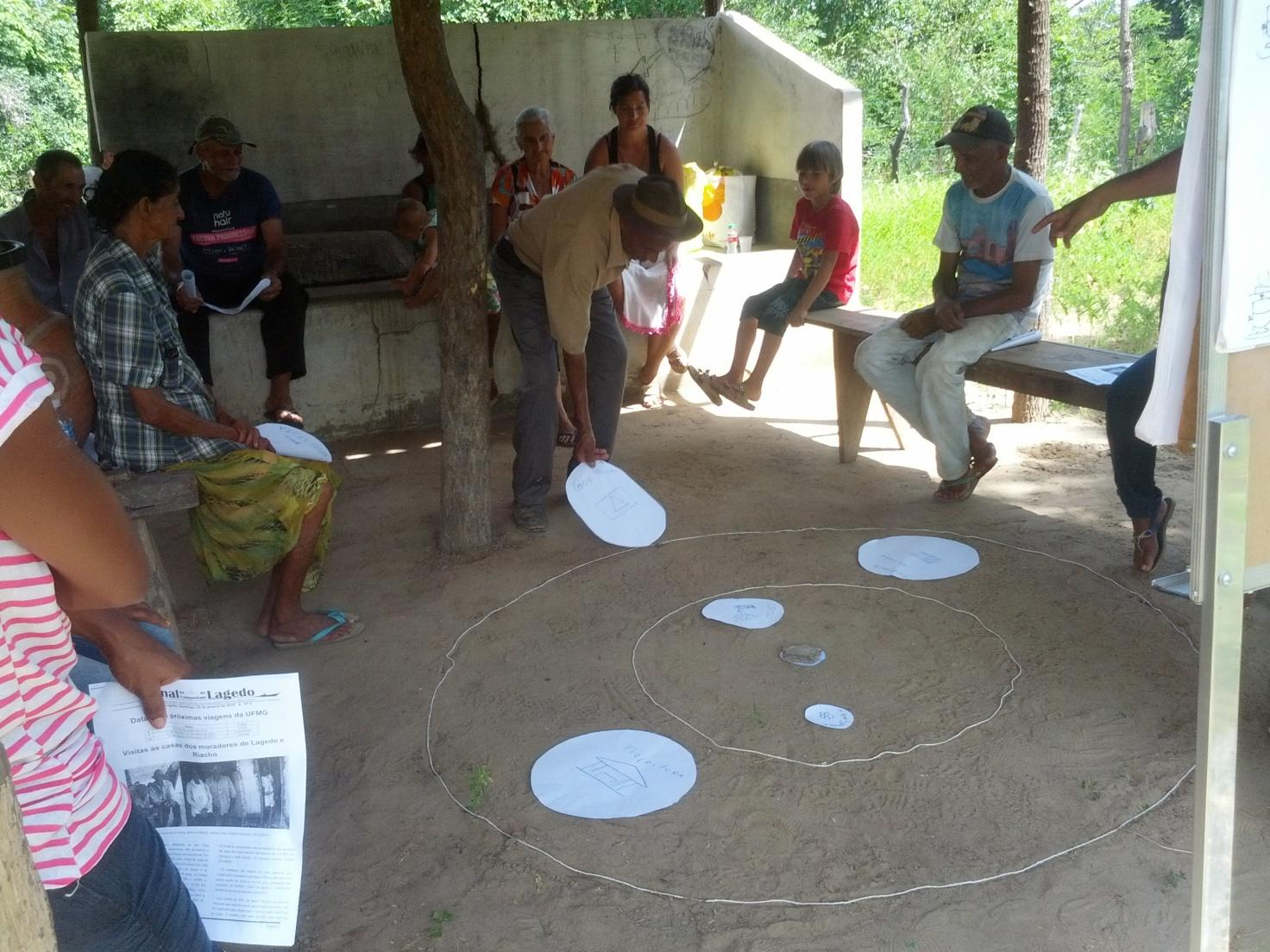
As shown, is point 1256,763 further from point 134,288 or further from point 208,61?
point 208,61

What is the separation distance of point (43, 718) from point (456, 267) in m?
2.92

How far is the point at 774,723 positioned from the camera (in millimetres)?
3135

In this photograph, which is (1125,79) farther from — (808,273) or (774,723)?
(774,723)

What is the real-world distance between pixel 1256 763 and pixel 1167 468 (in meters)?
2.39

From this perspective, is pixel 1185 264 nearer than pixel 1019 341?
Yes

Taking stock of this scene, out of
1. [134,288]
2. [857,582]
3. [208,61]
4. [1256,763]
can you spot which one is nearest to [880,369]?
[857,582]

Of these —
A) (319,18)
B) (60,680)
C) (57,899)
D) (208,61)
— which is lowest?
Result: (57,899)

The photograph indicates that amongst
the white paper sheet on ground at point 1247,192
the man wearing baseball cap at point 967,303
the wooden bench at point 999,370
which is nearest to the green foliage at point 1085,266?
the wooden bench at point 999,370

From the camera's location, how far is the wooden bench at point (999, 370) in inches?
164

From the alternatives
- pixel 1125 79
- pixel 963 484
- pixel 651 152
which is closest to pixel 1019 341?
pixel 963 484

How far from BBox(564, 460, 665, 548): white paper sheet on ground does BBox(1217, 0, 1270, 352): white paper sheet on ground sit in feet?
10.0

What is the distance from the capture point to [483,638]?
3.71 metres

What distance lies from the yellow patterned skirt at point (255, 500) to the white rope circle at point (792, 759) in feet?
2.18

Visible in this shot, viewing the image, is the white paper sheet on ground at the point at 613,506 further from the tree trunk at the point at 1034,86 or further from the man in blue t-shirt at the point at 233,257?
the tree trunk at the point at 1034,86
